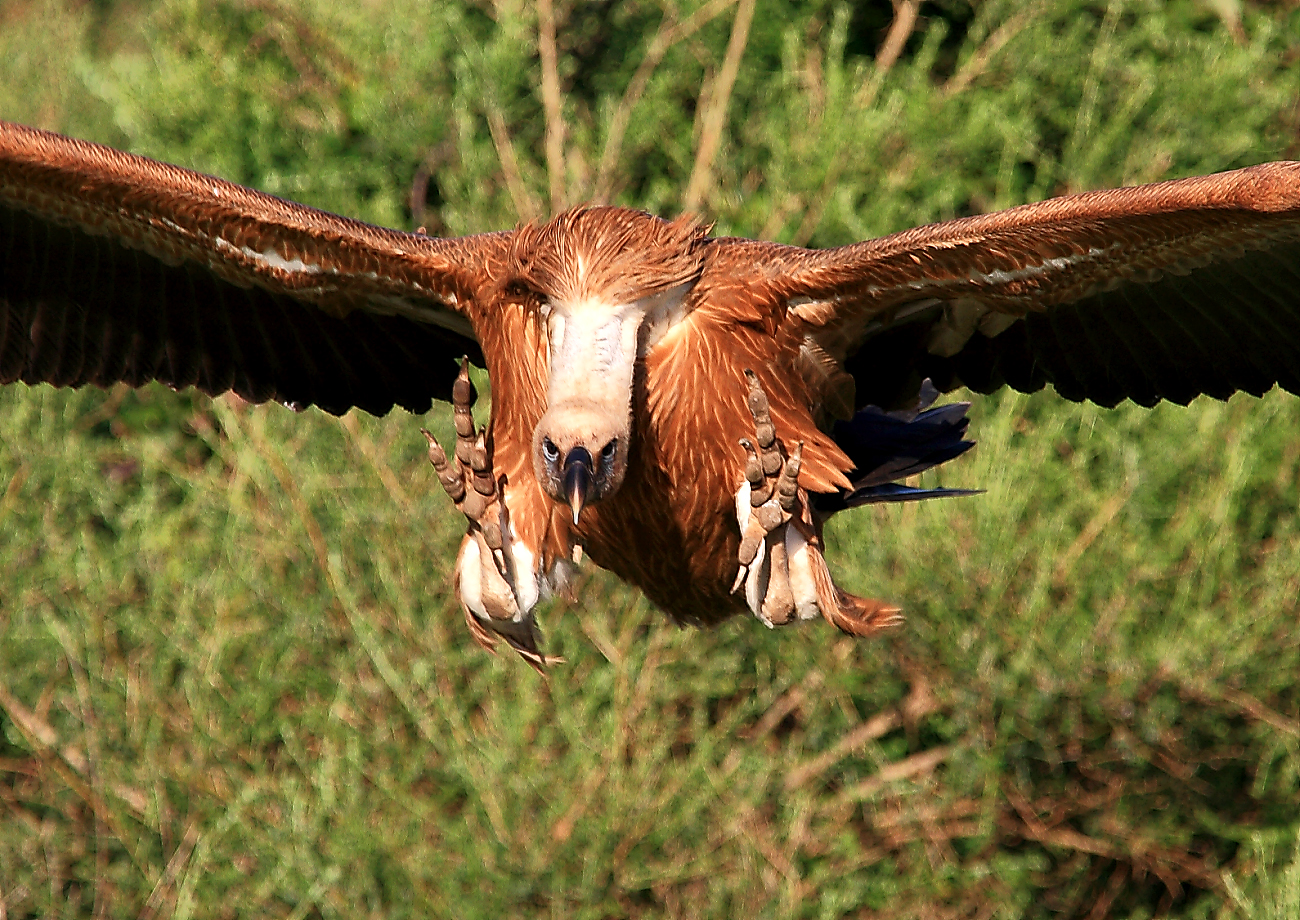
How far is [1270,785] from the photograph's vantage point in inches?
295

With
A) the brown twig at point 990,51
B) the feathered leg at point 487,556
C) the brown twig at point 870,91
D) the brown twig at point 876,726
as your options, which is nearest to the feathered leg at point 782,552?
the feathered leg at point 487,556

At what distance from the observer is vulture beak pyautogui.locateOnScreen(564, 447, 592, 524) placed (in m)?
4.10

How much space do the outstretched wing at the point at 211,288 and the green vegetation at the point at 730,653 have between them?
60.6 inches

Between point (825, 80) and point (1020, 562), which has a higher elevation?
point (825, 80)

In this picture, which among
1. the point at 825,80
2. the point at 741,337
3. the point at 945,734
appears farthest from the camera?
the point at 825,80

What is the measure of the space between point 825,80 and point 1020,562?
2452 mm

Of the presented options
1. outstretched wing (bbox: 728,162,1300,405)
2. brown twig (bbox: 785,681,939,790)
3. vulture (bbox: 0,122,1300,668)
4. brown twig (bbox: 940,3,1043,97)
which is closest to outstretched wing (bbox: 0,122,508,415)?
vulture (bbox: 0,122,1300,668)

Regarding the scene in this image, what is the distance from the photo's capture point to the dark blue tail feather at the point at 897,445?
16.9 feet

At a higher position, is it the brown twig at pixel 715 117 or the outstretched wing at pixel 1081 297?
the brown twig at pixel 715 117

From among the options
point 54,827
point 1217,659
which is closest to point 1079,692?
point 1217,659

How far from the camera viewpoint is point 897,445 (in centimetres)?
521

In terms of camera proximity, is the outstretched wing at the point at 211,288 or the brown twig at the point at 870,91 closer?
the outstretched wing at the point at 211,288

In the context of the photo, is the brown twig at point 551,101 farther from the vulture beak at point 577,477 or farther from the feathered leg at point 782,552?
the vulture beak at point 577,477

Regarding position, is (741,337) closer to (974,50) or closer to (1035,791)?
(1035,791)
